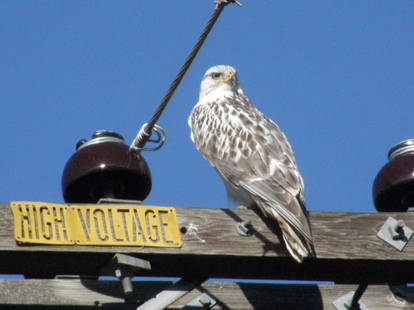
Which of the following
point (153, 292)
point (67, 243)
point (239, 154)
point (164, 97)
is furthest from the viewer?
point (239, 154)

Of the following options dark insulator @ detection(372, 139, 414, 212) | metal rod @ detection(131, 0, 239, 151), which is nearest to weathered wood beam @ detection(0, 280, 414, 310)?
dark insulator @ detection(372, 139, 414, 212)

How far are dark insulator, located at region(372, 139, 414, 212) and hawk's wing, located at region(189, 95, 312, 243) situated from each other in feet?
1.63

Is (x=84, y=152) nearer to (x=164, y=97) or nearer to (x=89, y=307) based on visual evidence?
(x=164, y=97)

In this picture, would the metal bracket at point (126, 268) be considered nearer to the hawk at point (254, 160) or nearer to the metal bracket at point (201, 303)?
the metal bracket at point (201, 303)

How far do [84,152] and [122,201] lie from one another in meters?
0.59

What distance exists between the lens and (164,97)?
4.79 metres

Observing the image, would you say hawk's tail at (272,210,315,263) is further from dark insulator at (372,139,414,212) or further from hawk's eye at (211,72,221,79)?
hawk's eye at (211,72,221,79)

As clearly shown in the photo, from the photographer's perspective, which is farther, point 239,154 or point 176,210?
point 239,154

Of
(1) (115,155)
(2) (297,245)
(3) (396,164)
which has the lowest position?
(2) (297,245)

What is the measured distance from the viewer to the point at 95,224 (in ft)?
13.7

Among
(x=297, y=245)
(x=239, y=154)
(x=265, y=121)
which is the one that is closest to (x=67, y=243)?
(x=297, y=245)

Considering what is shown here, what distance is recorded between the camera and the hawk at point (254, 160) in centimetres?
461

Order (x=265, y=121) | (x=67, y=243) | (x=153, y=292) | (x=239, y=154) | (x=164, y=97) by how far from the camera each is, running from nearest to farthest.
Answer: (x=67, y=243)
(x=153, y=292)
(x=164, y=97)
(x=239, y=154)
(x=265, y=121)

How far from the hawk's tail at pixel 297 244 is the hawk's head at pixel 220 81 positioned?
3875mm
